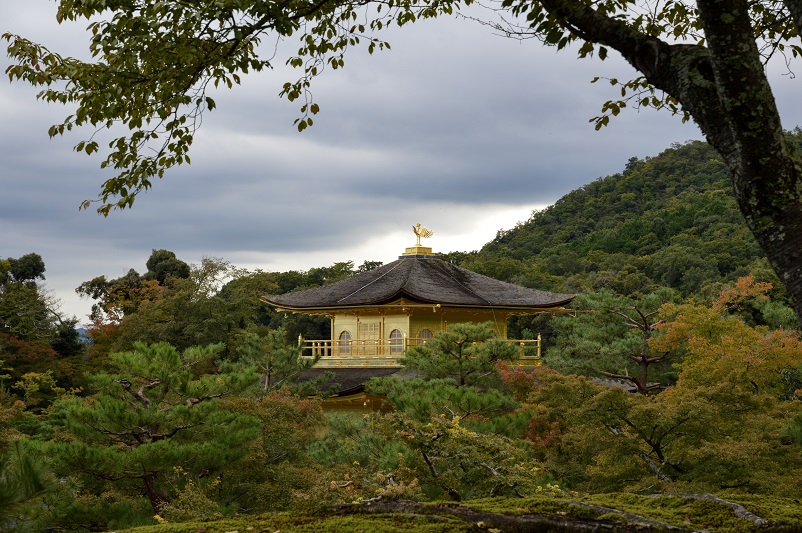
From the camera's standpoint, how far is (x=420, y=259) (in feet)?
72.8

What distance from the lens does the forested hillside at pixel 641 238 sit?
109ft

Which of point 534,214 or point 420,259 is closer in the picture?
point 420,259

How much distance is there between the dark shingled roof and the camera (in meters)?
19.7

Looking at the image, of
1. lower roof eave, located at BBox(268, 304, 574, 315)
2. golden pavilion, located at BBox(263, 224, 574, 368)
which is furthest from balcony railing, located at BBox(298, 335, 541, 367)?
lower roof eave, located at BBox(268, 304, 574, 315)

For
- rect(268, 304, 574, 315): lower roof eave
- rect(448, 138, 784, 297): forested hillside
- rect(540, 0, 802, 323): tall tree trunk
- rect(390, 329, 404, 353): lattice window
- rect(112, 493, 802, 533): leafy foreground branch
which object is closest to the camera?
rect(112, 493, 802, 533): leafy foreground branch

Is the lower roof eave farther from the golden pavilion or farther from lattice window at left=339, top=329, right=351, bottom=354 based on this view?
lattice window at left=339, top=329, right=351, bottom=354

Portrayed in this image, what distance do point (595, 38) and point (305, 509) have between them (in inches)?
99.5

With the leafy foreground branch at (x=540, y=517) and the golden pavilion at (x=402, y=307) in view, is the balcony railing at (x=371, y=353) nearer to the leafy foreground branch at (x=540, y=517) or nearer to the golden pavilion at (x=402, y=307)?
the golden pavilion at (x=402, y=307)

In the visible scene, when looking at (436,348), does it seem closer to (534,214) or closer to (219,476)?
(219,476)

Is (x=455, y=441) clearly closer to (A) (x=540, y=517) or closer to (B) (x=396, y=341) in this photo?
(A) (x=540, y=517)

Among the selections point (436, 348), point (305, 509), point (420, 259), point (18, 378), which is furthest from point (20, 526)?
point (18, 378)

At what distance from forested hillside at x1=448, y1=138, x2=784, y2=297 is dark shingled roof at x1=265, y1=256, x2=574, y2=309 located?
392cm

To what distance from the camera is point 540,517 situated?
333cm

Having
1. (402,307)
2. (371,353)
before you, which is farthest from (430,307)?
(371,353)
